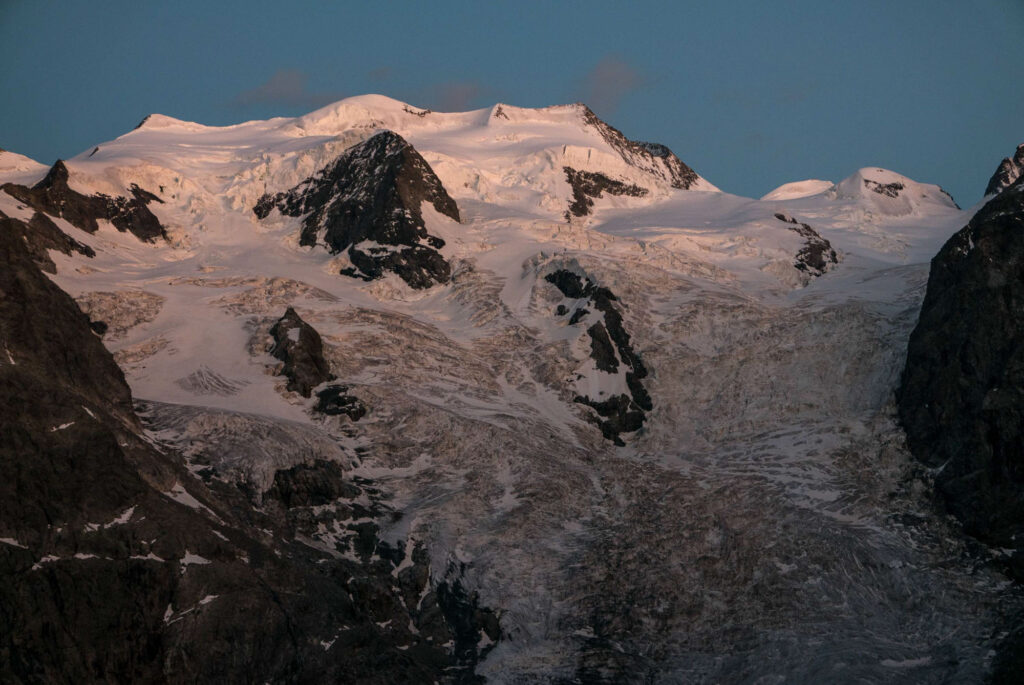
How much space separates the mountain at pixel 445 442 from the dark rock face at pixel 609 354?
339 millimetres

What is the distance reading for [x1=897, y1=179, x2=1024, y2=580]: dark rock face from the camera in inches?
3799

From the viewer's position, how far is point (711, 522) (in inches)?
3848

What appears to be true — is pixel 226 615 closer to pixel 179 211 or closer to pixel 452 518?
pixel 452 518

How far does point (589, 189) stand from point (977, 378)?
281 feet

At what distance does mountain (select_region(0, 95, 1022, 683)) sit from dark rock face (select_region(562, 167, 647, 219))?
1312 cm

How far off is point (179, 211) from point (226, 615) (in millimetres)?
84361

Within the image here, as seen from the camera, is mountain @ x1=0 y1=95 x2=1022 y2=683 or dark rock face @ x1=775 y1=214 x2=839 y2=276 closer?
mountain @ x1=0 y1=95 x2=1022 y2=683

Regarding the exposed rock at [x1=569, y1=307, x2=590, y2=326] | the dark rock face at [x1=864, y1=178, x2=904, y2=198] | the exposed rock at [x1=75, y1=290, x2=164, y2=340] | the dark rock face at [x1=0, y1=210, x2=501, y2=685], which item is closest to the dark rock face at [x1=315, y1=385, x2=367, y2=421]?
the dark rock face at [x1=0, y1=210, x2=501, y2=685]

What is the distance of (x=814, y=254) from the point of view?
152m

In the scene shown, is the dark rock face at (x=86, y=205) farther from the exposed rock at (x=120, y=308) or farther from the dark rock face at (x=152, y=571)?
the dark rock face at (x=152, y=571)

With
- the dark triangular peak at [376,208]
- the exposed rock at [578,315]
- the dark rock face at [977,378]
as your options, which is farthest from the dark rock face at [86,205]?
the dark rock face at [977,378]

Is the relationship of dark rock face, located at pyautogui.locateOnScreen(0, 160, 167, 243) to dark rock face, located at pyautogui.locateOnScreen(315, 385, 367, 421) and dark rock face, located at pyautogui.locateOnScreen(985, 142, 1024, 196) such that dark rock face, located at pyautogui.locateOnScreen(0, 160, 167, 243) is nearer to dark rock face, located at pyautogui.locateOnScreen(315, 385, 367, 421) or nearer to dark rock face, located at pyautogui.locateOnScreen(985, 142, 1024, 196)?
dark rock face, located at pyautogui.locateOnScreen(315, 385, 367, 421)

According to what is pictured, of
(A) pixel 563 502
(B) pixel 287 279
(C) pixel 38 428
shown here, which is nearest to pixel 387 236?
(B) pixel 287 279

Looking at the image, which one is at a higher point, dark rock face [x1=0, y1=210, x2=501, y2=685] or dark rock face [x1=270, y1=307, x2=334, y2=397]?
dark rock face [x1=270, y1=307, x2=334, y2=397]
